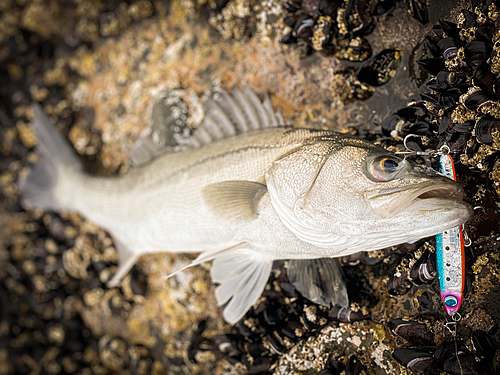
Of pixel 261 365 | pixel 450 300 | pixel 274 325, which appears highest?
pixel 450 300

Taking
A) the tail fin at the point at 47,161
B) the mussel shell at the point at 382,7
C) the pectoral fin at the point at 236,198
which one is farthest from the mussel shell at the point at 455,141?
the tail fin at the point at 47,161

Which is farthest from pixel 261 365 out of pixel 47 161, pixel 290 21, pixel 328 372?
pixel 47 161

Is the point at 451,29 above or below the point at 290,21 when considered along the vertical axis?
below

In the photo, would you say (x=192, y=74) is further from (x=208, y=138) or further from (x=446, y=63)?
(x=446, y=63)

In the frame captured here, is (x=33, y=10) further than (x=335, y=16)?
Yes

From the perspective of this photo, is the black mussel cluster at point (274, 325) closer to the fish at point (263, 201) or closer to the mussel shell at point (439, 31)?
the fish at point (263, 201)

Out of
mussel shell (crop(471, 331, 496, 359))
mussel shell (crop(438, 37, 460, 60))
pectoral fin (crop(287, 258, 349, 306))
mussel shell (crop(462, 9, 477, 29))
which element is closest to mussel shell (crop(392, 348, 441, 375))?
mussel shell (crop(471, 331, 496, 359))

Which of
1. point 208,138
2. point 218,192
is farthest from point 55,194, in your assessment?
point 218,192

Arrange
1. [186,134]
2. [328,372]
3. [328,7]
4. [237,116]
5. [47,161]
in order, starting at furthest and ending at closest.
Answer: [47,161] → [186,134] → [237,116] → [328,7] → [328,372]

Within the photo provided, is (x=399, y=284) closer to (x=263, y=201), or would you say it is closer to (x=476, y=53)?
(x=263, y=201)
